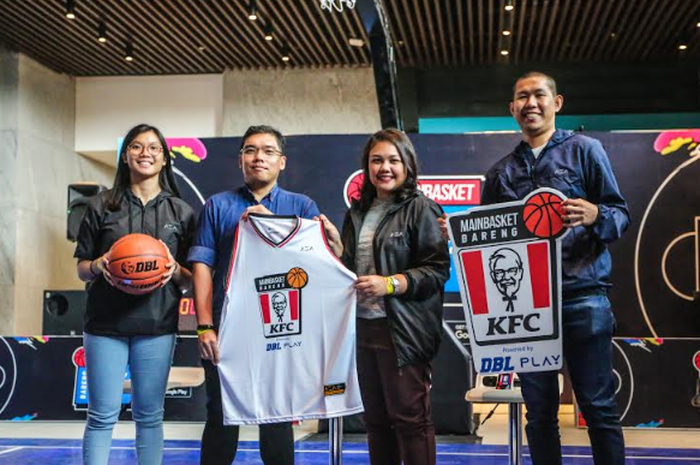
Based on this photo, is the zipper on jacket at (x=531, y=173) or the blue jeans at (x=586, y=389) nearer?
the blue jeans at (x=586, y=389)

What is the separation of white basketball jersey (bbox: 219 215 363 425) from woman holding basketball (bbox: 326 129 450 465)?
0.30 ft

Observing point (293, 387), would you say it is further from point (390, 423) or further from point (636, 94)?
point (636, 94)

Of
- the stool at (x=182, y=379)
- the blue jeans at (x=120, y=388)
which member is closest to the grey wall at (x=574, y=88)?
the stool at (x=182, y=379)

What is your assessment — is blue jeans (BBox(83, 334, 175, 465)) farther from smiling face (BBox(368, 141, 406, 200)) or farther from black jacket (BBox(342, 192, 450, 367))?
smiling face (BBox(368, 141, 406, 200))

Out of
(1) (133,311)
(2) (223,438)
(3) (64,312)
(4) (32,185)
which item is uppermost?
(4) (32,185)

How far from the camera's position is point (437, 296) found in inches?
122

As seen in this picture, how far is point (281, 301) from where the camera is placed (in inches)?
121

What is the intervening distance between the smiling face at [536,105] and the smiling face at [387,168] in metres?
0.48

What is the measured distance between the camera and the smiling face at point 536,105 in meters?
3.06

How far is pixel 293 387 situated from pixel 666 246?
5.80 m

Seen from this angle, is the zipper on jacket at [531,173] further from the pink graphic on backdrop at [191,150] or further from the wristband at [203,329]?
the pink graphic on backdrop at [191,150]

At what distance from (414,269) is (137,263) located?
1.04m

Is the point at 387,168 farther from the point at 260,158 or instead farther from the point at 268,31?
the point at 268,31

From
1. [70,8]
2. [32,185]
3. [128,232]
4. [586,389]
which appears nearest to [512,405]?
[586,389]
